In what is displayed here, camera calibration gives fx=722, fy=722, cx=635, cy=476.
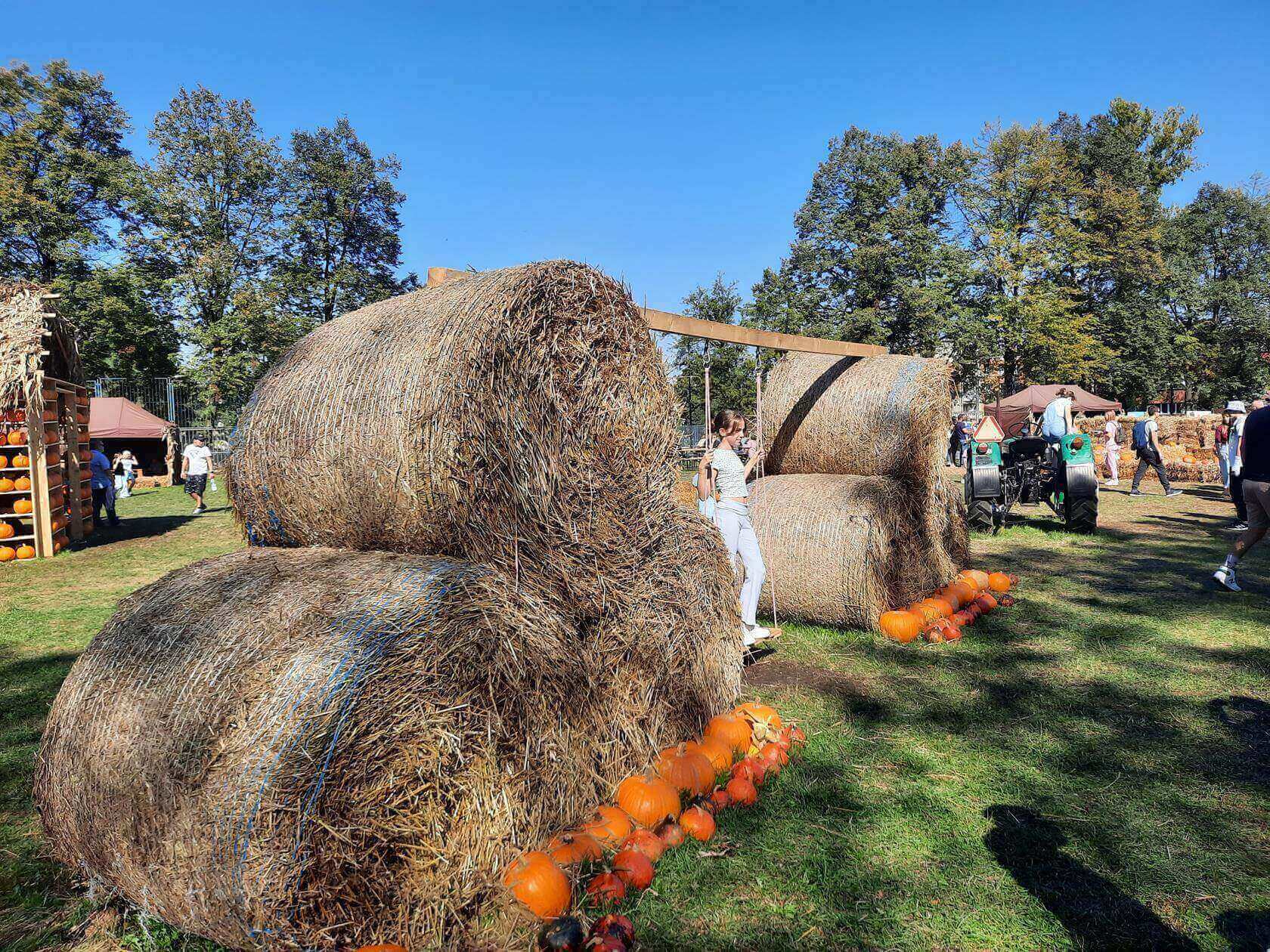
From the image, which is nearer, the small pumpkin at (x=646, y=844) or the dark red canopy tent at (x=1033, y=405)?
the small pumpkin at (x=646, y=844)

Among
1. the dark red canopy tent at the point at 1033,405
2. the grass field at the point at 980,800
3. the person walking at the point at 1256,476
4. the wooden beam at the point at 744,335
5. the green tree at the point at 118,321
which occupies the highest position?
the green tree at the point at 118,321

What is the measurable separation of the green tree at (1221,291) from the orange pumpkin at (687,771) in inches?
2155

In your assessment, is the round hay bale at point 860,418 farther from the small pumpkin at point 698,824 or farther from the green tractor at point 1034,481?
the small pumpkin at point 698,824

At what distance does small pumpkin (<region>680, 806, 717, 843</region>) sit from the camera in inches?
151

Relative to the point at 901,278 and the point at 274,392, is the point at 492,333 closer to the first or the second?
the point at 274,392

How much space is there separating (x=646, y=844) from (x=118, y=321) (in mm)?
43231

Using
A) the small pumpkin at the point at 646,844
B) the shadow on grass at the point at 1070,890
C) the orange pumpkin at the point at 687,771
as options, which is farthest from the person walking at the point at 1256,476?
the small pumpkin at the point at 646,844

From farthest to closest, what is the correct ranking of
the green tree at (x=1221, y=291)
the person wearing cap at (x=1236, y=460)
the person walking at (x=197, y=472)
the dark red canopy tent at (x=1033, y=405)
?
the green tree at (x=1221, y=291) < the dark red canopy tent at (x=1033, y=405) < the person walking at (x=197, y=472) < the person wearing cap at (x=1236, y=460)

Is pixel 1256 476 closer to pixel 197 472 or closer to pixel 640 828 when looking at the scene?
pixel 640 828

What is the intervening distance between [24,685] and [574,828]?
537 centimetres

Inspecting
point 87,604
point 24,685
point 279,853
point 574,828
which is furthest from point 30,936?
point 87,604

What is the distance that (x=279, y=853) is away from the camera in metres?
2.57

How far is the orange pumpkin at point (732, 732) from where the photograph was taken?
466cm

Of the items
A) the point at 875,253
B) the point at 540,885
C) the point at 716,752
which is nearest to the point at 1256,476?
the point at 716,752
